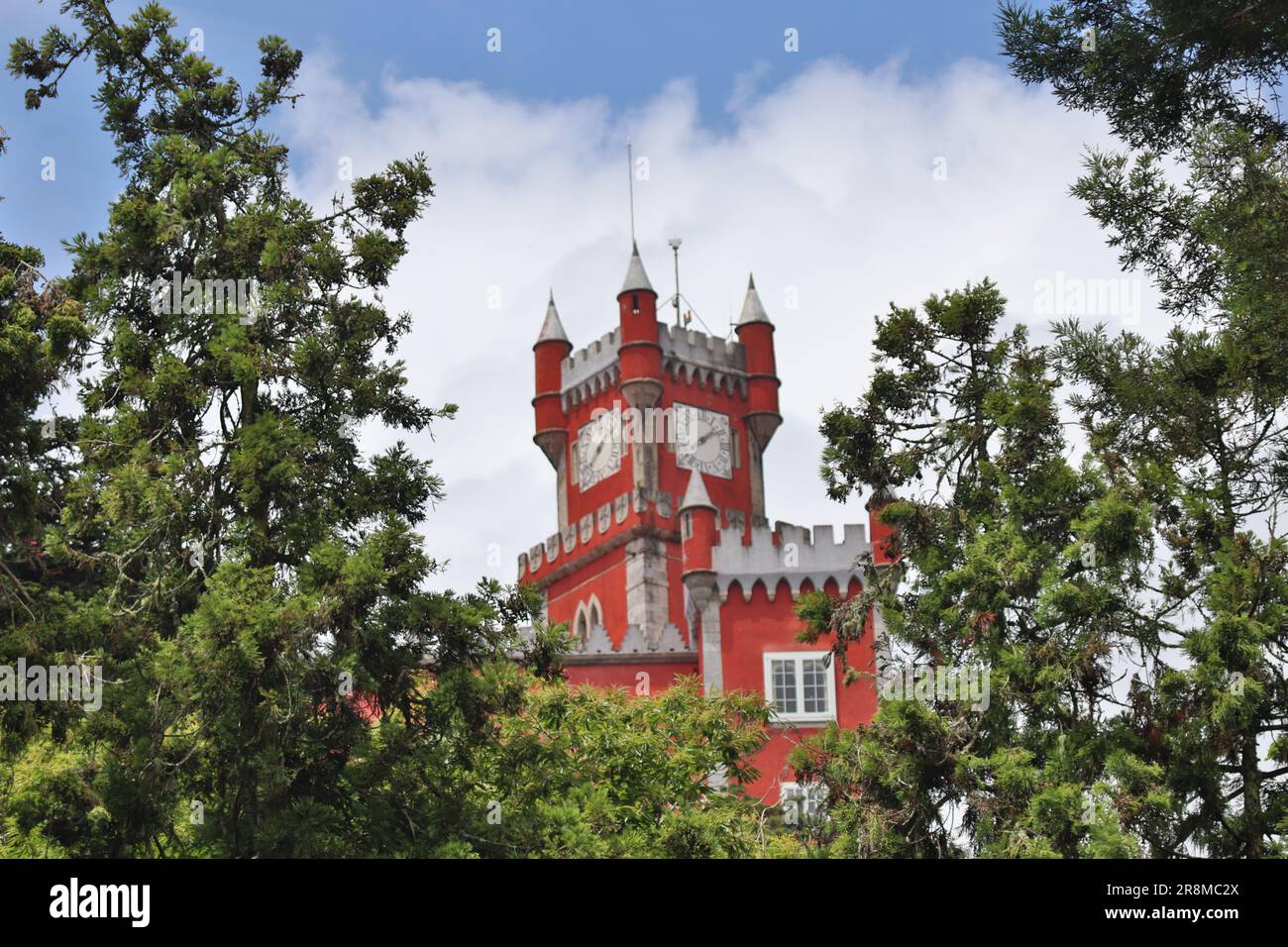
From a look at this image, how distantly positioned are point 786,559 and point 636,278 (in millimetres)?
16514

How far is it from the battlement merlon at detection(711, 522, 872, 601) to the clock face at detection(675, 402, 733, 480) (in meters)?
10.9

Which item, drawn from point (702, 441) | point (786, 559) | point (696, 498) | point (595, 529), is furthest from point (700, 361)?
point (786, 559)

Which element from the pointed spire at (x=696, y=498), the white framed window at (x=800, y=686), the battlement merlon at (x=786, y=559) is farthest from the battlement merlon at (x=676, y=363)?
the white framed window at (x=800, y=686)

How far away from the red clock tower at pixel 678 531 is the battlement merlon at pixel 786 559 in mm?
40

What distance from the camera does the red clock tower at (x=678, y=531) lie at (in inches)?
1672

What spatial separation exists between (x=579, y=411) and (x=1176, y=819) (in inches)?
1604

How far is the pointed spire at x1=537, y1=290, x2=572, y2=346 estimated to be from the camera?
200ft

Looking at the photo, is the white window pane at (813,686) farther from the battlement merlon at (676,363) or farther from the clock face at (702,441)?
the battlement merlon at (676,363)

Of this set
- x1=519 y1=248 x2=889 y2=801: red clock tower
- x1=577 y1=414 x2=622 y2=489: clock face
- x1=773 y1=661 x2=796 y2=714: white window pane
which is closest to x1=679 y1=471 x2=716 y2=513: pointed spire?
x1=519 y1=248 x2=889 y2=801: red clock tower

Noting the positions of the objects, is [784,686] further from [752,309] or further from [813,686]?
[752,309]
